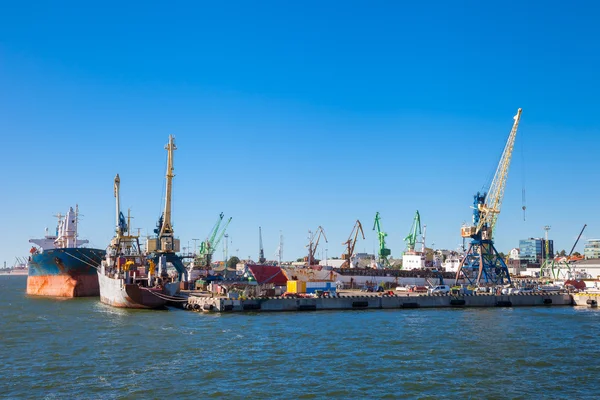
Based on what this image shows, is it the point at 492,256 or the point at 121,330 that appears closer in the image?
the point at 121,330

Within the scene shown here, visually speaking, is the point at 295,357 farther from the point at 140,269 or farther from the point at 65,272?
the point at 65,272

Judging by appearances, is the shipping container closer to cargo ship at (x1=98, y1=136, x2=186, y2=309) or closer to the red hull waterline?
cargo ship at (x1=98, y1=136, x2=186, y2=309)

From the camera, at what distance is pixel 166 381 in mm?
34000

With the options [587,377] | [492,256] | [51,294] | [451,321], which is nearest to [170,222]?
[51,294]

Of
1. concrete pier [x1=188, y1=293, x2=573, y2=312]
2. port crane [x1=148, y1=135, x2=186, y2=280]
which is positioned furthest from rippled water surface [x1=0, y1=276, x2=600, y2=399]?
port crane [x1=148, y1=135, x2=186, y2=280]

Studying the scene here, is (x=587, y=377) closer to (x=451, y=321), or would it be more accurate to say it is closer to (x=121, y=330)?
(x=451, y=321)

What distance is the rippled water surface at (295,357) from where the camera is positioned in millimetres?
32562

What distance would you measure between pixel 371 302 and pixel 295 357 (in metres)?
38.4

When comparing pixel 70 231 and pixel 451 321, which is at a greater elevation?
pixel 70 231

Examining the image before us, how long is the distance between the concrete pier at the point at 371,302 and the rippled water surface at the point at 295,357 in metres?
4.38

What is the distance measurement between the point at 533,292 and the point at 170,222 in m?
64.3

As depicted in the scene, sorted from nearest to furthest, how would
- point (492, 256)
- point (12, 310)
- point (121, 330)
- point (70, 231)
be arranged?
point (121, 330), point (12, 310), point (492, 256), point (70, 231)

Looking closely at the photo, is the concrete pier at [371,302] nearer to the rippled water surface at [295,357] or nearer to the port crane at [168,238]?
the rippled water surface at [295,357]

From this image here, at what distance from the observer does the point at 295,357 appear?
41.4 m
